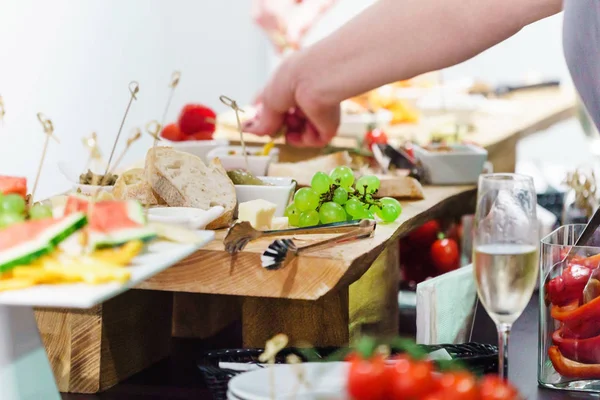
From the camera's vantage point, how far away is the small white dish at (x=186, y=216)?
1254 mm

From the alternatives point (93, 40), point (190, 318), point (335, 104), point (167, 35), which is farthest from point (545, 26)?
point (190, 318)

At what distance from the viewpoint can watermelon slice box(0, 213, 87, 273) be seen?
108cm

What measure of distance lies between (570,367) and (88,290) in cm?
78

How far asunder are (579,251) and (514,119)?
2353 mm

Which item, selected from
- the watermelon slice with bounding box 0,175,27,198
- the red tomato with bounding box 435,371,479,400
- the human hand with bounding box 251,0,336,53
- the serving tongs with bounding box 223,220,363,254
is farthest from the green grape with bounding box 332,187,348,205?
the human hand with bounding box 251,0,336,53

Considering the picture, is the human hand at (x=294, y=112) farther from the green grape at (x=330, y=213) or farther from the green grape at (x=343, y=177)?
the green grape at (x=330, y=213)

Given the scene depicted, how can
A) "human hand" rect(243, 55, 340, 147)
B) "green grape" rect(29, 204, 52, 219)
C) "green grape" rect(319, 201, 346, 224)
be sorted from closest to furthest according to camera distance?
1. "green grape" rect(29, 204, 52, 219)
2. "green grape" rect(319, 201, 346, 224)
3. "human hand" rect(243, 55, 340, 147)

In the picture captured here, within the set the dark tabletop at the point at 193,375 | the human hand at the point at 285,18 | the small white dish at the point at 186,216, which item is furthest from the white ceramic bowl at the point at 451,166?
the human hand at the point at 285,18

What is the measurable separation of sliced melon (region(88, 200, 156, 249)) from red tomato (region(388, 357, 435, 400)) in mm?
343

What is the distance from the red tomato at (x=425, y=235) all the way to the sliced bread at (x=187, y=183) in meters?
0.74

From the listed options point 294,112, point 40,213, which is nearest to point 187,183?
point 40,213

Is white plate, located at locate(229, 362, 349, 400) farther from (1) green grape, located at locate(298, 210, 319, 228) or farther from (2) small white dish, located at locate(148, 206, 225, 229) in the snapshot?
(1) green grape, located at locate(298, 210, 319, 228)

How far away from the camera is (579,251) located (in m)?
1.43

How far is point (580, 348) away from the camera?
1.43 m
